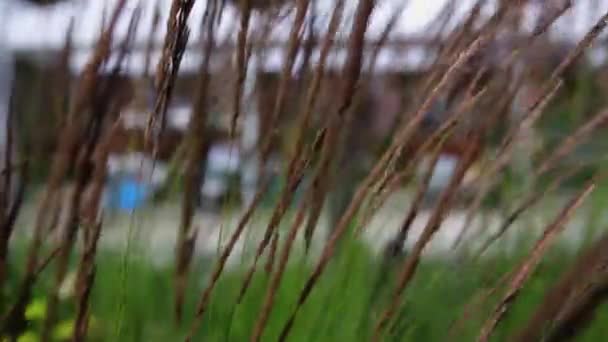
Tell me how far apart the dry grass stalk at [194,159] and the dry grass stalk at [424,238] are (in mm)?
209

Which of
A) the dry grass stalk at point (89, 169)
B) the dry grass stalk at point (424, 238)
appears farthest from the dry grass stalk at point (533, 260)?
the dry grass stalk at point (89, 169)

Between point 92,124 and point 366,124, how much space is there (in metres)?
1.28

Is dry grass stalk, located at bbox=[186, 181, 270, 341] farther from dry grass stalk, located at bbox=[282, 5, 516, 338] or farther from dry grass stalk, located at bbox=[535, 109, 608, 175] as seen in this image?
dry grass stalk, located at bbox=[535, 109, 608, 175]

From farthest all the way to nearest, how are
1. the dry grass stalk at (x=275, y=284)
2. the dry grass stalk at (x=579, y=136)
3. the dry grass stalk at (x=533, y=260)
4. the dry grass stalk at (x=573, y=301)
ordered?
the dry grass stalk at (x=579, y=136) → the dry grass stalk at (x=275, y=284) → the dry grass stalk at (x=533, y=260) → the dry grass stalk at (x=573, y=301)

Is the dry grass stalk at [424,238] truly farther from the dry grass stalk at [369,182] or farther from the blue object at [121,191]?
the blue object at [121,191]

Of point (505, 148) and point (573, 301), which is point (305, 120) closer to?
point (505, 148)

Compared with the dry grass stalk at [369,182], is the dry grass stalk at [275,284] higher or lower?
lower

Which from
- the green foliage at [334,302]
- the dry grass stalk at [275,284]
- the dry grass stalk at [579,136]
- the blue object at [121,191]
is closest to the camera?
the dry grass stalk at [275,284]

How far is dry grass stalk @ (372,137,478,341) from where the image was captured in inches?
27.8

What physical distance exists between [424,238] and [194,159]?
0.29 m

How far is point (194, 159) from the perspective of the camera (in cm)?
92

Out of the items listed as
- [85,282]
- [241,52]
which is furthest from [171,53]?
[85,282]

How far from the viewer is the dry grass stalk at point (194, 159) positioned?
87 cm

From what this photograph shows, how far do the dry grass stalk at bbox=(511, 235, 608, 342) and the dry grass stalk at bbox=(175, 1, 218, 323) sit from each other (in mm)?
436
